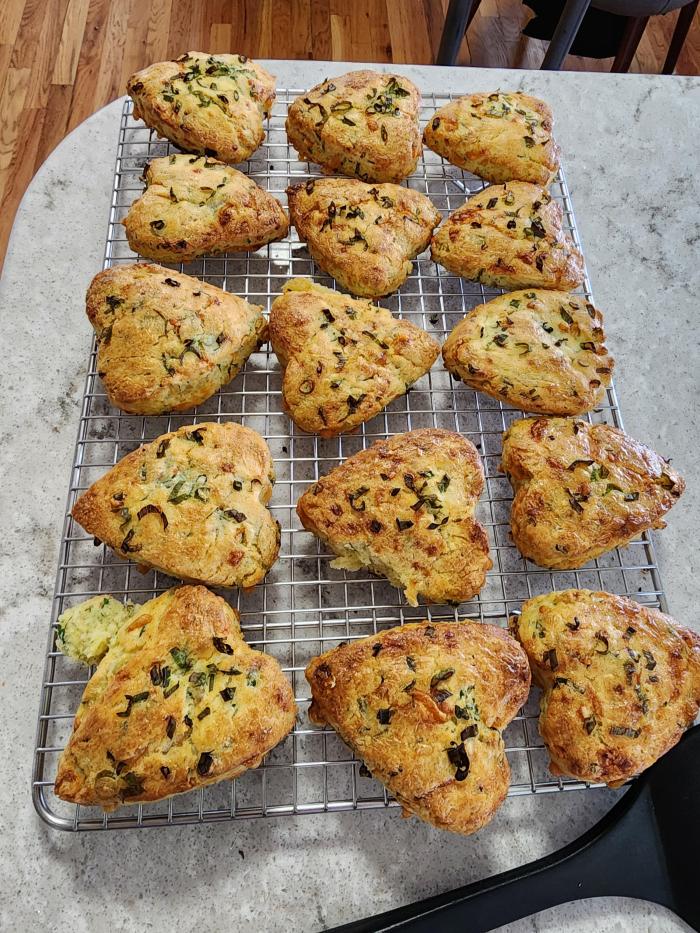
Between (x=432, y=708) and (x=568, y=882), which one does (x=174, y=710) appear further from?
(x=568, y=882)

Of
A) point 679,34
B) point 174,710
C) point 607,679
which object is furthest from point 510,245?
point 679,34

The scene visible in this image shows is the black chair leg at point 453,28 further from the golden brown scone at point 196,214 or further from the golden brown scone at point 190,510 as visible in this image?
the golden brown scone at point 190,510

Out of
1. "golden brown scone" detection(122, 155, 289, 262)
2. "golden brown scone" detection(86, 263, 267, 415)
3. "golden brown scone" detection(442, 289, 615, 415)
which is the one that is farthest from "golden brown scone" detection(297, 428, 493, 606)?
"golden brown scone" detection(122, 155, 289, 262)

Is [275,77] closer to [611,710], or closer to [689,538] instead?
[689,538]

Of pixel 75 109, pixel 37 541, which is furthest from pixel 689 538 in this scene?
pixel 75 109

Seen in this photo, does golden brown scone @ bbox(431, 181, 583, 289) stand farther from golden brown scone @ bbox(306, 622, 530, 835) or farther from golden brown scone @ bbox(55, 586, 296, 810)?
golden brown scone @ bbox(55, 586, 296, 810)

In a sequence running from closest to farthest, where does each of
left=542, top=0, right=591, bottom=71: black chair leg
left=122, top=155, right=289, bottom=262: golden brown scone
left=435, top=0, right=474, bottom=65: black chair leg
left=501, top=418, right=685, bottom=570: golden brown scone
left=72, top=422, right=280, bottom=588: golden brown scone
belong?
left=72, top=422, right=280, bottom=588: golden brown scone → left=501, top=418, right=685, bottom=570: golden brown scone → left=122, top=155, right=289, bottom=262: golden brown scone → left=542, top=0, right=591, bottom=71: black chair leg → left=435, top=0, right=474, bottom=65: black chair leg
